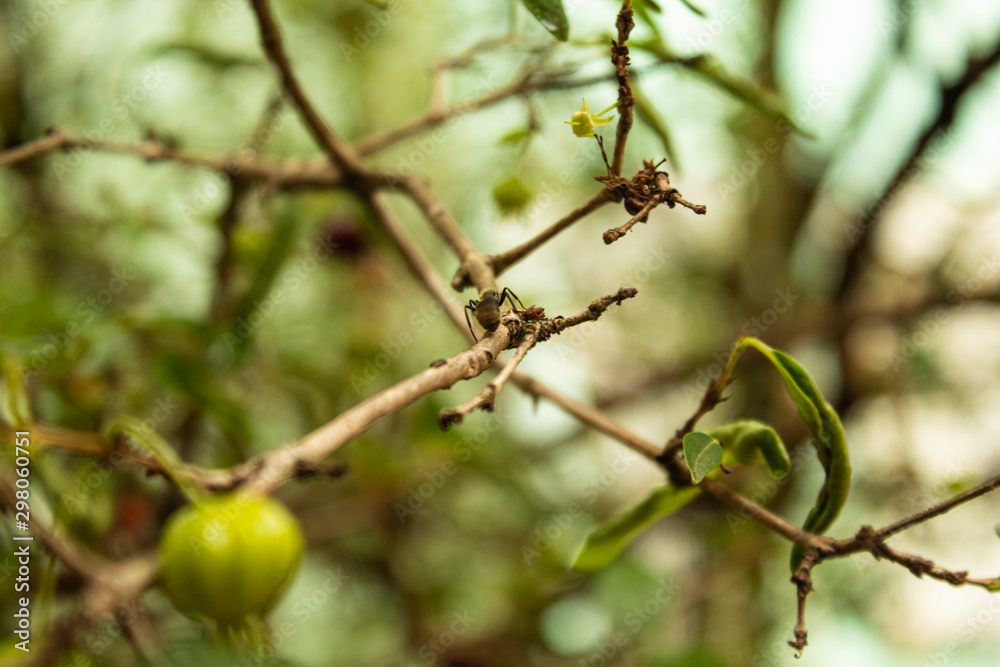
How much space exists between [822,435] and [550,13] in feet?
1.31

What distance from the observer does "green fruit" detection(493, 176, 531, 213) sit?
0.90 meters

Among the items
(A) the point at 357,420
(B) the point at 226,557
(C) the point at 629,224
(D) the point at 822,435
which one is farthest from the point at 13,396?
(D) the point at 822,435

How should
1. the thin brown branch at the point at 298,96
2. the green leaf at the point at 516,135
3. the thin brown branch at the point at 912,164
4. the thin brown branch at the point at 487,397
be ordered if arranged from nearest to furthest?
the thin brown branch at the point at 487,397 < the thin brown branch at the point at 298,96 < the green leaf at the point at 516,135 < the thin brown branch at the point at 912,164

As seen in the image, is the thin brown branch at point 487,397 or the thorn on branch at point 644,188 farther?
the thorn on branch at point 644,188

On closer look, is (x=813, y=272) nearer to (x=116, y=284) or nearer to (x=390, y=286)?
(x=390, y=286)

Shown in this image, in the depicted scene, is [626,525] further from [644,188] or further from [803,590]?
[644,188]

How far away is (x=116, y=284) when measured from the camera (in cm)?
156

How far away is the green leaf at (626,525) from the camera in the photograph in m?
0.63

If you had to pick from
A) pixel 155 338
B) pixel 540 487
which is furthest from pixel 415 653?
pixel 155 338

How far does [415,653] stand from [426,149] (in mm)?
1436

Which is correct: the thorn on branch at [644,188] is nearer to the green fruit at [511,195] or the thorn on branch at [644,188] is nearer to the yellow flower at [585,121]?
the yellow flower at [585,121]

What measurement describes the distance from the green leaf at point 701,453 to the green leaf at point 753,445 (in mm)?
46

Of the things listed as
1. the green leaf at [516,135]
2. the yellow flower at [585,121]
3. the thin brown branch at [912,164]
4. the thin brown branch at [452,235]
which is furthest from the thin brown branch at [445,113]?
the thin brown branch at [912,164]

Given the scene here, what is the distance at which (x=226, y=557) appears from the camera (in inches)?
19.8
